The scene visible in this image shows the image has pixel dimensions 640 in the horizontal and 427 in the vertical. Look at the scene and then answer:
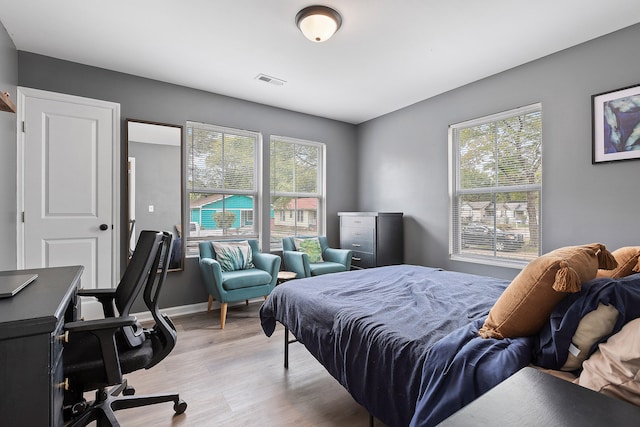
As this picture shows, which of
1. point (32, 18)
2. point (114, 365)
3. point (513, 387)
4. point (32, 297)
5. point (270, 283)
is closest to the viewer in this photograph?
point (513, 387)

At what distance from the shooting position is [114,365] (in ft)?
4.46

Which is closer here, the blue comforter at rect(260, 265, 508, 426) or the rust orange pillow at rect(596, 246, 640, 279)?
the blue comforter at rect(260, 265, 508, 426)

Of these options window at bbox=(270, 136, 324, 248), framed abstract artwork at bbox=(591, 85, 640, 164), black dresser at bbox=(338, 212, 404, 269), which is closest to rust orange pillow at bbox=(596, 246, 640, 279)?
framed abstract artwork at bbox=(591, 85, 640, 164)

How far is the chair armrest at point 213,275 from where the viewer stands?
3.20 meters

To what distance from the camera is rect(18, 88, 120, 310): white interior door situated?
9.39 feet

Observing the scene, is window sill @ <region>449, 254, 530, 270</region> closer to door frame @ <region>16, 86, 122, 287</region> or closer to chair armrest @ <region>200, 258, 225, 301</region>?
chair armrest @ <region>200, 258, 225, 301</region>

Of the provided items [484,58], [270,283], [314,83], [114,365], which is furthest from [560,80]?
[114,365]

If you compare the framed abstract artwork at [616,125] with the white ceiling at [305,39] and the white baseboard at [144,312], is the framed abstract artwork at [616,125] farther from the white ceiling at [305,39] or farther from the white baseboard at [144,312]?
the white baseboard at [144,312]

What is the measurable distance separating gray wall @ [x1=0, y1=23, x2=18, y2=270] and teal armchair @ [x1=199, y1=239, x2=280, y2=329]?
158cm

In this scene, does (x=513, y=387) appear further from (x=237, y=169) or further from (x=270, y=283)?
(x=237, y=169)

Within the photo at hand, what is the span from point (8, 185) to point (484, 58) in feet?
14.5

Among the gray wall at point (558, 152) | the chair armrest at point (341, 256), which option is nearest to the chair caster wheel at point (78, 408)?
the chair armrest at point (341, 256)

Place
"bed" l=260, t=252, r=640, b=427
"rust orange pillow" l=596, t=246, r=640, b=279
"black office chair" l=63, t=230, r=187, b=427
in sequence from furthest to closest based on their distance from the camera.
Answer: "rust orange pillow" l=596, t=246, r=640, b=279, "black office chair" l=63, t=230, r=187, b=427, "bed" l=260, t=252, r=640, b=427

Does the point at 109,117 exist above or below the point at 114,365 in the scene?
above
